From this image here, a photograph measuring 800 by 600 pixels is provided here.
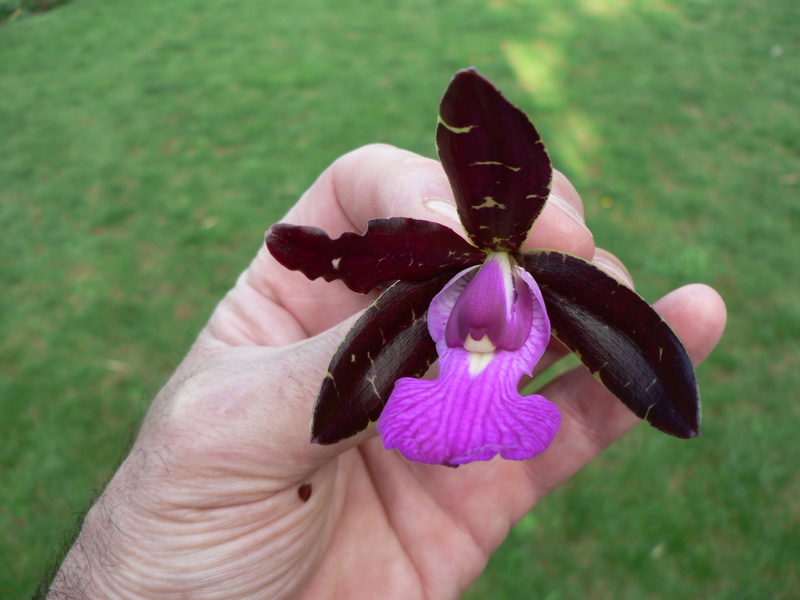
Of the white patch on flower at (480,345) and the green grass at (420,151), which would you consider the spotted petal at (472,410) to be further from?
the green grass at (420,151)

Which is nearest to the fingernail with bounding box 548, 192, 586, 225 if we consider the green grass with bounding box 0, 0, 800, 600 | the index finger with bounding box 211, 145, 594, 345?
the index finger with bounding box 211, 145, 594, 345

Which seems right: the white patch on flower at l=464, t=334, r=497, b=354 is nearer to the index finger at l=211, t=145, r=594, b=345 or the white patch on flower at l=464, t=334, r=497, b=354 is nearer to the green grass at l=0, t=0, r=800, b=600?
the index finger at l=211, t=145, r=594, b=345

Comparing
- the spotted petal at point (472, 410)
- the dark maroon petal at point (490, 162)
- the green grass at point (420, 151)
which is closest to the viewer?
the dark maroon petal at point (490, 162)

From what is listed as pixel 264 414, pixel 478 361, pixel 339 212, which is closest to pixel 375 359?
pixel 478 361

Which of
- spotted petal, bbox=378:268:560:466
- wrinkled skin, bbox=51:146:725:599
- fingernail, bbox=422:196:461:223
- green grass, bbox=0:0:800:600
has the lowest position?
green grass, bbox=0:0:800:600

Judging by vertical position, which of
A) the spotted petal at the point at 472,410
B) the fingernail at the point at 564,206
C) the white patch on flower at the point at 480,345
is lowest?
the spotted petal at the point at 472,410

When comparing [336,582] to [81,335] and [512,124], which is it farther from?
[81,335]

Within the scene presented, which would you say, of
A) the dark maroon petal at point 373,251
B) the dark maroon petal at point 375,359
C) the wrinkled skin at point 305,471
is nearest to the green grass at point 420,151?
the wrinkled skin at point 305,471
